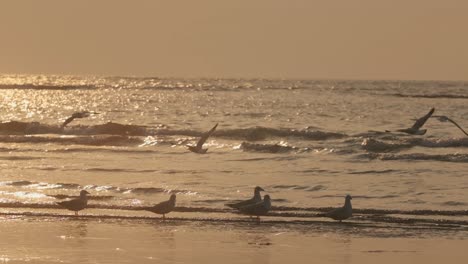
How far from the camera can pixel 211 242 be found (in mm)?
14266

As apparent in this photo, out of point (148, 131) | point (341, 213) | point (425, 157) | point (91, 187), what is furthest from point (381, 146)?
point (341, 213)

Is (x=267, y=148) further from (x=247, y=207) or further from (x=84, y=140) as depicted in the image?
(x=247, y=207)

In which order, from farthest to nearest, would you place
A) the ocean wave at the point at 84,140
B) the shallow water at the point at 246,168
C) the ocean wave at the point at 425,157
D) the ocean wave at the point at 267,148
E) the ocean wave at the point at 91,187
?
the ocean wave at the point at 84,140, the ocean wave at the point at 267,148, the ocean wave at the point at 425,157, the ocean wave at the point at 91,187, the shallow water at the point at 246,168

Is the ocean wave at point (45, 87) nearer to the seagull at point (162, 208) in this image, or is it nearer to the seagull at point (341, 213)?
the seagull at point (162, 208)

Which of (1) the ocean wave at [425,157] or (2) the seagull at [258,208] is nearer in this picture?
(2) the seagull at [258,208]

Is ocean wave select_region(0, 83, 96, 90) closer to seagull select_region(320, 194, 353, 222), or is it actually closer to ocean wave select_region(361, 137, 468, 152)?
ocean wave select_region(361, 137, 468, 152)

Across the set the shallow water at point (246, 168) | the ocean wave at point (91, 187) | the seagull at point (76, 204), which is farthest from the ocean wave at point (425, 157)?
the seagull at point (76, 204)

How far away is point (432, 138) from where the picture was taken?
33.5 metres

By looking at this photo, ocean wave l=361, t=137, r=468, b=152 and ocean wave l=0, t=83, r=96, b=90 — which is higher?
ocean wave l=0, t=83, r=96, b=90

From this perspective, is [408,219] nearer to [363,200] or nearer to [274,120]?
[363,200]

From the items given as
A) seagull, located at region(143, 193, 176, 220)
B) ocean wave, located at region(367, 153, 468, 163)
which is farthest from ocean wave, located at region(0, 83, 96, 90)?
seagull, located at region(143, 193, 176, 220)

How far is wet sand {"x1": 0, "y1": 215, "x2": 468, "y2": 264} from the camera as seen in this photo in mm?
13031

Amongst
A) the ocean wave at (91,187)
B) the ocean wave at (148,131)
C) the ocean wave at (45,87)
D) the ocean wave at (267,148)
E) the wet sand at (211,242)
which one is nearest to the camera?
the wet sand at (211,242)

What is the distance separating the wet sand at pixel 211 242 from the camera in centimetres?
1303
